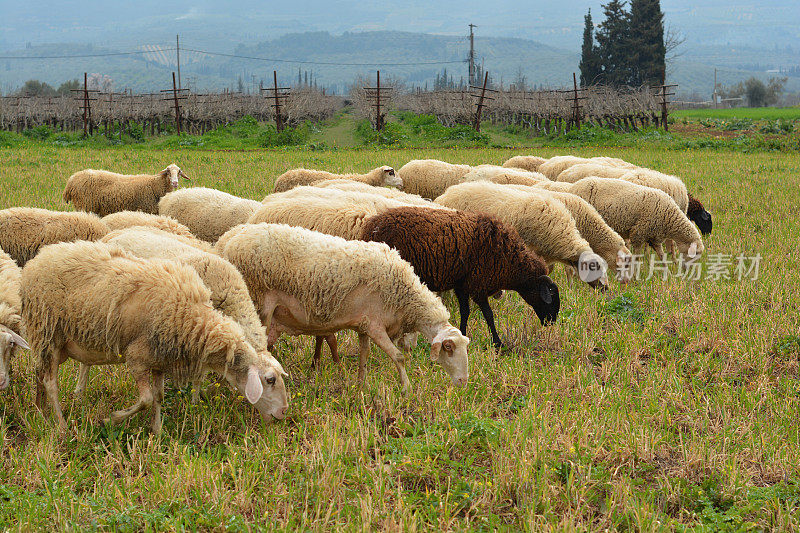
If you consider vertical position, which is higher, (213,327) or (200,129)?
(200,129)

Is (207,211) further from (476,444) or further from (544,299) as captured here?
(476,444)

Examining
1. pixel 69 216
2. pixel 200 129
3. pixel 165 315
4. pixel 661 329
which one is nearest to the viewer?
pixel 165 315

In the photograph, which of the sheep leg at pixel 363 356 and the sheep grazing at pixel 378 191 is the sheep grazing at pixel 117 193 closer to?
the sheep grazing at pixel 378 191

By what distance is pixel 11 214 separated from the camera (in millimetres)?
6797

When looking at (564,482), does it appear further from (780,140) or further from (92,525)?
(780,140)

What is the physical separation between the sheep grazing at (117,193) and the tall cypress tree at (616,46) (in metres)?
55.1

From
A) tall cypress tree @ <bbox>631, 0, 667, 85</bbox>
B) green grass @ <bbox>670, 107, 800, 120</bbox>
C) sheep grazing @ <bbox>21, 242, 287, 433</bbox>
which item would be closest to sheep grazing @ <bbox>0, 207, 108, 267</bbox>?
sheep grazing @ <bbox>21, 242, 287, 433</bbox>

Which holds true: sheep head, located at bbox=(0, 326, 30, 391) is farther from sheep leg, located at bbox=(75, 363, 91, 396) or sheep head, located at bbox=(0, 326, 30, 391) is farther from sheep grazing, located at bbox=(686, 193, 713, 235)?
sheep grazing, located at bbox=(686, 193, 713, 235)

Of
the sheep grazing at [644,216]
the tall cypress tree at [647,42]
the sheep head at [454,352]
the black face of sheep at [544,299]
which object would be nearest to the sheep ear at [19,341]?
the sheep head at [454,352]

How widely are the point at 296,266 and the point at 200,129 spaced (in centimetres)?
5005

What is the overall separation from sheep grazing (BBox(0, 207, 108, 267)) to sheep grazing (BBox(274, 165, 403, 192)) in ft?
17.0

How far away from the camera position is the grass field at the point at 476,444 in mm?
3238

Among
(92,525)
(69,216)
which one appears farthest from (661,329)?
(69,216)

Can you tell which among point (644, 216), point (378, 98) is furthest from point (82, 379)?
point (378, 98)
